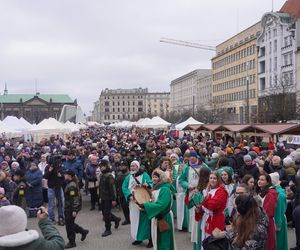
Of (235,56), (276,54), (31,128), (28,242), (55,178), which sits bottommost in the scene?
(55,178)

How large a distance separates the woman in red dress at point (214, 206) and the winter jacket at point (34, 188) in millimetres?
6654

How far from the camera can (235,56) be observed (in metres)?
93.1

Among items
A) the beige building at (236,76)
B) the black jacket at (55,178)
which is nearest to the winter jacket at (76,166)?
the black jacket at (55,178)

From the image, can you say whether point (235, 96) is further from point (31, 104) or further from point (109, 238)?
point (109, 238)

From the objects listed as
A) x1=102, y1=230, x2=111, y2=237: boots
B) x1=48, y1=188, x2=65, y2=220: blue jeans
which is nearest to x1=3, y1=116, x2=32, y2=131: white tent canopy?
x1=48, y1=188, x2=65, y2=220: blue jeans

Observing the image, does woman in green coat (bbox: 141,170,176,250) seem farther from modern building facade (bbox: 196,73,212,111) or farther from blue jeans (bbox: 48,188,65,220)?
modern building facade (bbox: 196,73,212,111)

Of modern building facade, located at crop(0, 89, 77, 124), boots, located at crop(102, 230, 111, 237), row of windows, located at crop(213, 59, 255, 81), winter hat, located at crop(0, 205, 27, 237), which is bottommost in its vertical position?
boots, located at crop(102, 230, 111, 237)

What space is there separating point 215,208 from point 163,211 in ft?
3.17

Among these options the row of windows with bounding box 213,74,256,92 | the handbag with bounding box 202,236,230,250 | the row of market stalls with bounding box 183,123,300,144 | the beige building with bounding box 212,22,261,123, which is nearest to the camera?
the handbag with bounding box 202,236,230,250

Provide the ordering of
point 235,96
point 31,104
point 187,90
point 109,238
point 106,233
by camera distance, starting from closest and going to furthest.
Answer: point 109,238, point 106,233, point 235,96, point 187,90, point 31,104

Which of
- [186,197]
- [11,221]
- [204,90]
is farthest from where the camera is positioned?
[204,90]

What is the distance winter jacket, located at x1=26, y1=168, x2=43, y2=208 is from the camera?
41.2 ft

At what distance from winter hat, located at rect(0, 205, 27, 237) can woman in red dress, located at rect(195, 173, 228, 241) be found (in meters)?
3.70

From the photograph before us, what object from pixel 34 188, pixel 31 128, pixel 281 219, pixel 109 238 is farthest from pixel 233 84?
pixel 281 219
